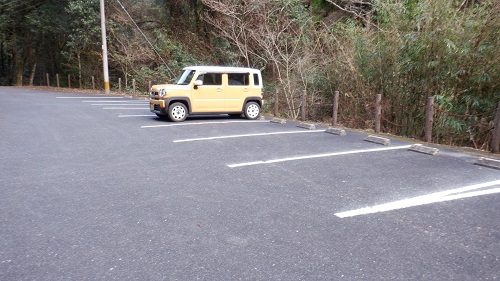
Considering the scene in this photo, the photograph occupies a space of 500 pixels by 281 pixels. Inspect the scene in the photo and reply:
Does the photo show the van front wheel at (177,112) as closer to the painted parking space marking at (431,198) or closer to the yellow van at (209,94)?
the yellow van at (209,94)

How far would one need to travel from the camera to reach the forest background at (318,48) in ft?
28.6

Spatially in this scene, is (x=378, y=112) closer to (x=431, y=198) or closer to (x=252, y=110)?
(x=252, y=110)

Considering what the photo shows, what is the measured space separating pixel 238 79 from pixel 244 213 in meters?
8.51

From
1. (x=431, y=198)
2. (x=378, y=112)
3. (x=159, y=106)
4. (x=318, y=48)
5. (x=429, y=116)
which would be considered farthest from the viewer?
(x=318, y=48)

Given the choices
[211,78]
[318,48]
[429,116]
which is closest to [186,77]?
[211,78]

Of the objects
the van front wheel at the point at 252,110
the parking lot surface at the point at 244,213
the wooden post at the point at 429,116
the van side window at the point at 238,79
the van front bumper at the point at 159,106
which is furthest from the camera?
the van front wheel at the point at 252,110

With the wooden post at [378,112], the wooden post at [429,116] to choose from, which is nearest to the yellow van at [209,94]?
the wooden post at [378,112]

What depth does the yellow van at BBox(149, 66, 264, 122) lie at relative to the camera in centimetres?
1143

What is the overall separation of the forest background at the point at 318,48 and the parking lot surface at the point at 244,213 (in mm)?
2568

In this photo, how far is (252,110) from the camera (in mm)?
12625

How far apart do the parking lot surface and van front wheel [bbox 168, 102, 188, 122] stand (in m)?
3.45

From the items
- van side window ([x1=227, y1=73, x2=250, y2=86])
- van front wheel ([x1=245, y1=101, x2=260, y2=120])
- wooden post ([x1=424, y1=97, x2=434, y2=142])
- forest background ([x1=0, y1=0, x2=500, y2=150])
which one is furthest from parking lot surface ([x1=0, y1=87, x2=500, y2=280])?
van front wheel ([x1=245, y1=101, x2=260, y2=120])

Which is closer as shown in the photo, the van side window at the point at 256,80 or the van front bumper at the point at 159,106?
the van front bumper at the point at 159,106

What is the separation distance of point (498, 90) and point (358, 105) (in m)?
4.19
